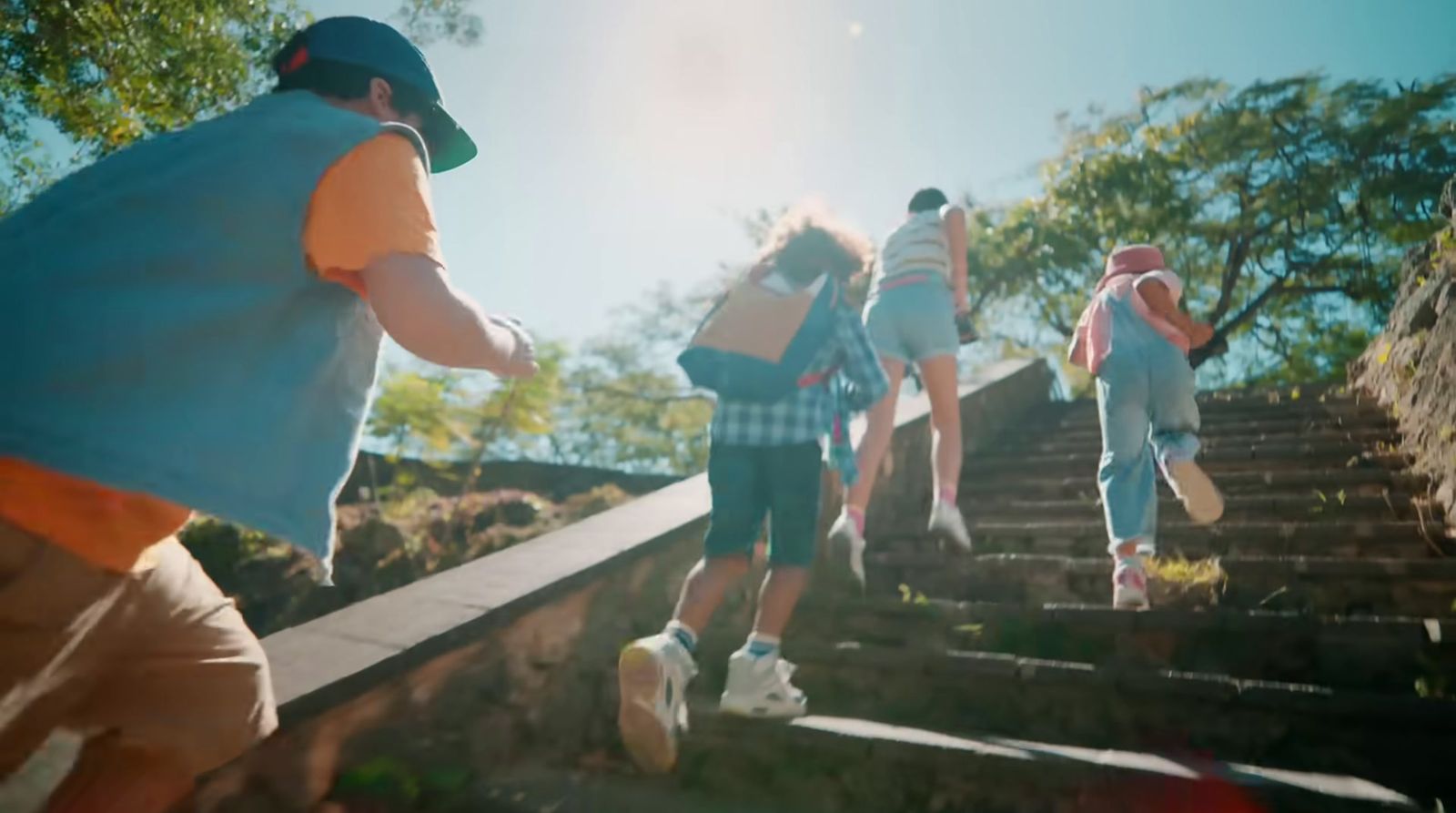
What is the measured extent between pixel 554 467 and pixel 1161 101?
1437cm

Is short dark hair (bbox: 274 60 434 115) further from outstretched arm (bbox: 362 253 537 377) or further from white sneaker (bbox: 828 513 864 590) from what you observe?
white sneaker (bbox: 828 513 864 590)

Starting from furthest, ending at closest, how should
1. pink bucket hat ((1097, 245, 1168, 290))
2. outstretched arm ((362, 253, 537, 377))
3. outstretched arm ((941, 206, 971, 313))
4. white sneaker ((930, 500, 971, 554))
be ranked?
outstretched arm ((941, 206, 971, 313)) → white sneaker ((930, 500, 971, 554)) → pink bucket hat ((1097, 245, 1168, 290)) → outstretched arm ((362, 253, 537, 377))

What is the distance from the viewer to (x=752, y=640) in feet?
9.07

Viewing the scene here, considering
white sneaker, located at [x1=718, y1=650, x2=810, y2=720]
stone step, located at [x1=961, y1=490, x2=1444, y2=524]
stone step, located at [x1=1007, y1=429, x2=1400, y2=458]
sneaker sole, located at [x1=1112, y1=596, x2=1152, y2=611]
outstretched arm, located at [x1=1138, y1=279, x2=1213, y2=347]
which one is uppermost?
outstretched arm, located at [x1=1138, y1=279, x2=1213, y2=347]

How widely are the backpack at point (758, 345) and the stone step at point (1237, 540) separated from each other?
1.86 meters

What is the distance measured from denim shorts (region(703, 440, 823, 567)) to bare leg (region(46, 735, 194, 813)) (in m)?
1.69

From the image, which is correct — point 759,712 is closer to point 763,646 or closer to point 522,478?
point 763,646

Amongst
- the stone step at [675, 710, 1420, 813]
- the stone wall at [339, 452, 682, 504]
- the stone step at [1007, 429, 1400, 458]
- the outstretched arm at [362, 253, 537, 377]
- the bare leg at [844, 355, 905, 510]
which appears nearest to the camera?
the outstretched arm at [362, 253, 537, 377]

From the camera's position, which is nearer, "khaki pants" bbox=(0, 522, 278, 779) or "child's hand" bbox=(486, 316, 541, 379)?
"khaki pants" bbox=(0, 522, 278, 779)

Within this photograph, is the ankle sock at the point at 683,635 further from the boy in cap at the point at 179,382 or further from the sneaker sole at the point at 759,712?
the boy in cap at the point at 179,382

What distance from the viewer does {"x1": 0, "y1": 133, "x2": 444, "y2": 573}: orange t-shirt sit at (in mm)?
1122

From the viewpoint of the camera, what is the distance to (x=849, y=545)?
3820 millimetres

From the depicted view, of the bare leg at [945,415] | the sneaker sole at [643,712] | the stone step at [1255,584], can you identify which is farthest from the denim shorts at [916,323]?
the sneaker sole at [643,712]

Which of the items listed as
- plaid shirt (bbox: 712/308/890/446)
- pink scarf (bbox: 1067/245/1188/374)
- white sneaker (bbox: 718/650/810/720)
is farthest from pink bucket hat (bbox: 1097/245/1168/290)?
white sneaker (bbox: 718/650/810/720)
